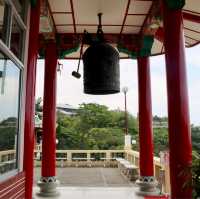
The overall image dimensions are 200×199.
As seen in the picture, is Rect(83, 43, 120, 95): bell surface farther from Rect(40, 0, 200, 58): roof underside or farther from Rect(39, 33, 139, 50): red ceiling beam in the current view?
Rect(39, 33, 139, 50): red ceiling beam

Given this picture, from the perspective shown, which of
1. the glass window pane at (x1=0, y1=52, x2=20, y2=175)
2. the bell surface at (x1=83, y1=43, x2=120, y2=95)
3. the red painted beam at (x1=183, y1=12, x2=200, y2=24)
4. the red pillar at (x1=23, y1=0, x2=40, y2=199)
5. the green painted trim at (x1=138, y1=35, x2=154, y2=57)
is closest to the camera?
the glass window pane at (x1=0, y1=52, x2=20, y2=175)

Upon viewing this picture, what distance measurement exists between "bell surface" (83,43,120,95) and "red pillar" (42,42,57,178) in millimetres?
2812

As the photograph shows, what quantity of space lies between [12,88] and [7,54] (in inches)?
18.4

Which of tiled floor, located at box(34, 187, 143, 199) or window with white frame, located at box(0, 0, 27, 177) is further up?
window with white frame, located at box(0, 0, 27, 177)

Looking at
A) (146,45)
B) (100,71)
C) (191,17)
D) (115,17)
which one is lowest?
(100,71)

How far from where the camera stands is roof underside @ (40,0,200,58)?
5338 mm

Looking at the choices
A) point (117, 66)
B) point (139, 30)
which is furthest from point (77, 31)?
point (117, 66)

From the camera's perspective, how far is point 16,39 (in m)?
3.72

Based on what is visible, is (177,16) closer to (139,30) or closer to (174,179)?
(174,179)

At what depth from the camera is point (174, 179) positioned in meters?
3.48

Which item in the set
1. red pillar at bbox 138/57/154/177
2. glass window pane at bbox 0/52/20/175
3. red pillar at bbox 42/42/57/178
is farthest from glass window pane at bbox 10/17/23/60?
red pillar at bbox 138/57/154/177

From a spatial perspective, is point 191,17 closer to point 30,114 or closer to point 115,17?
point 115,17

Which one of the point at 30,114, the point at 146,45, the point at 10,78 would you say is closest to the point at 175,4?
the point at 10,78

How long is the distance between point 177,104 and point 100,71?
1038 mm
